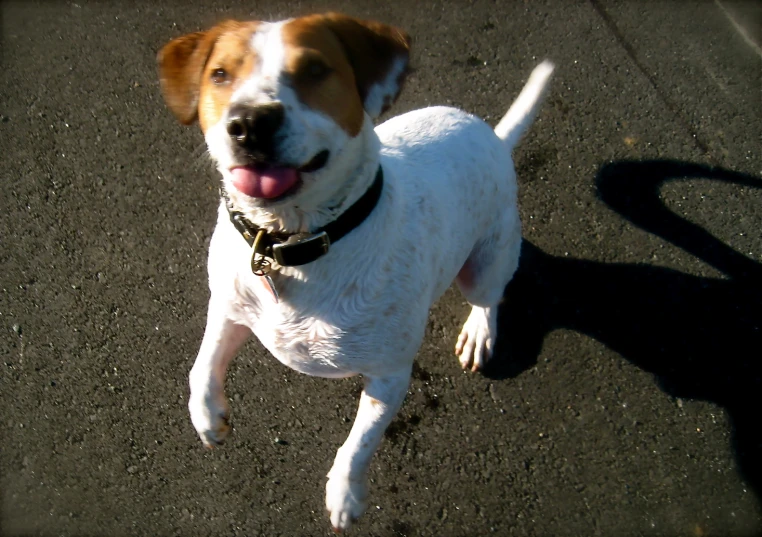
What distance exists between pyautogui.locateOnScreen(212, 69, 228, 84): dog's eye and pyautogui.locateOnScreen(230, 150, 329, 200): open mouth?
31 cm

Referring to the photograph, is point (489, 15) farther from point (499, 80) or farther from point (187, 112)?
point (187, 112)

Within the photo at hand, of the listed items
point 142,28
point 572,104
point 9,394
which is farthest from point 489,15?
point 9,394

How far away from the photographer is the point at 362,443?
2.57 m

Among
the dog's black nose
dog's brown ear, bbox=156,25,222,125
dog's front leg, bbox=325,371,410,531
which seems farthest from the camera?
dog's front leg, bbox=325,371,410,531

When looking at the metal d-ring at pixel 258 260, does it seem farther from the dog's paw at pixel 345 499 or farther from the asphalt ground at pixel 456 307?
the asphalt ground at pixel 456 307

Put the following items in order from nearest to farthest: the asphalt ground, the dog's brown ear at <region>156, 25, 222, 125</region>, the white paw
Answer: the dog's brown ear at <region>156, 25, 222, 125</region> → the asphalt ground → the white paw

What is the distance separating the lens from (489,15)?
4633 millimetres

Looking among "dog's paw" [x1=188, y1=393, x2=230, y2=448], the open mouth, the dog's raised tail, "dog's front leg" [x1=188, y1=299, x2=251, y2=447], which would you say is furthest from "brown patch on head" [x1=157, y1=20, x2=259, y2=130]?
the dog's raised tail

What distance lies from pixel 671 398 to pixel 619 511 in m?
0.77

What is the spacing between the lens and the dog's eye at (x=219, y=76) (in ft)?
6.12

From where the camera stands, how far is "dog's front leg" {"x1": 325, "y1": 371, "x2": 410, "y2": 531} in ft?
8.39

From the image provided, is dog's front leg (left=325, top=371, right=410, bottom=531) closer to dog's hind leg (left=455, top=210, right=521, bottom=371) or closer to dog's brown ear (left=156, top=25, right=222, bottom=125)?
dog's hind leg (left=455, top=210, right=521, bottom=371)

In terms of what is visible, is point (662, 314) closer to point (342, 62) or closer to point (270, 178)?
point (342, 62)

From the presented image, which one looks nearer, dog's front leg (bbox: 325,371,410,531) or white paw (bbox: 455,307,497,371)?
dog's front leg (bbox: 325,371,410,531)
